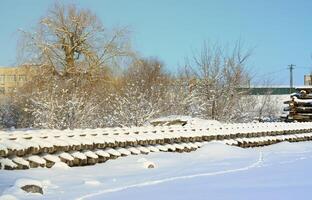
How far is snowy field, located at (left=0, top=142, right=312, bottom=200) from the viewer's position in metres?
6.62

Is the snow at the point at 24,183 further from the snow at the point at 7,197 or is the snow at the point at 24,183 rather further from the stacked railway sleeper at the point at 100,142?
the stacked railway sleeper at the point at 100,142

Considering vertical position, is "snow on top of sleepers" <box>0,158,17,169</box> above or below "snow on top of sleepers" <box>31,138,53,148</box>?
below

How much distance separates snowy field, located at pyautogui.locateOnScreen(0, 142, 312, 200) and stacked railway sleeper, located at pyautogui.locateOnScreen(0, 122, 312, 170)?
0.75ft

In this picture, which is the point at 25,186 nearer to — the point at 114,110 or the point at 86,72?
the point at 114,110

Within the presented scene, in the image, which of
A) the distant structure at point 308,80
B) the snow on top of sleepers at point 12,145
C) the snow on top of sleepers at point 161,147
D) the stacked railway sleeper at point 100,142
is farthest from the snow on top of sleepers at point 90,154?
the distant structure at point 308,80

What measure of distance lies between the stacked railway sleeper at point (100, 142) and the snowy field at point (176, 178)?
23 centimetres

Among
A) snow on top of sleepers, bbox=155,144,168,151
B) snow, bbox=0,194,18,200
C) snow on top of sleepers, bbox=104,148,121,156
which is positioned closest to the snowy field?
snow, bbox=0,194,18,200

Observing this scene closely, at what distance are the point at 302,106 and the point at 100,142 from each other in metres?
18.8

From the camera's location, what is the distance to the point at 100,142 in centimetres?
1047

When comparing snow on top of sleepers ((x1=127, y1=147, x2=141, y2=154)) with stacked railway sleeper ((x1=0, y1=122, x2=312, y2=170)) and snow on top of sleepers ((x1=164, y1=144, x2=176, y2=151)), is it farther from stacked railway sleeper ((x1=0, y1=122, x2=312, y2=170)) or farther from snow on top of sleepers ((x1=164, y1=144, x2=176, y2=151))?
snow on top of sleepers ((x1=164, y1=144, x2=176, y2=151))

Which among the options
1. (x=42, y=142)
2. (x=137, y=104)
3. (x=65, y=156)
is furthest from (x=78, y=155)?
(x=137, y=104)

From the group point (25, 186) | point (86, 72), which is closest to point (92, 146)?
point (25, 186)

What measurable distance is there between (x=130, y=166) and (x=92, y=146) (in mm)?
963

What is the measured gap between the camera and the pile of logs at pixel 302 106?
26.6 meters
